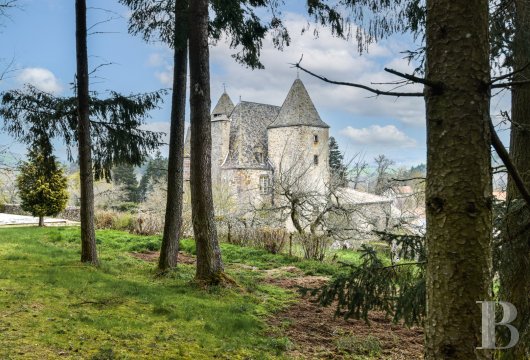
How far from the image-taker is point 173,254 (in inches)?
377

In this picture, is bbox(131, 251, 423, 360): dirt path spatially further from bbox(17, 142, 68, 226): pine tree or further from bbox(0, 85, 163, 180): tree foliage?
bbox(17, 142, 68, 226): pine tree

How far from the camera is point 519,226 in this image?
129 inches

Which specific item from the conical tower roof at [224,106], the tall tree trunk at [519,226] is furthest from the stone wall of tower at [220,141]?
the tall tree trunk at [519,226]

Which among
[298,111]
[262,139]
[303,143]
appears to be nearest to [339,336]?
[303,143]

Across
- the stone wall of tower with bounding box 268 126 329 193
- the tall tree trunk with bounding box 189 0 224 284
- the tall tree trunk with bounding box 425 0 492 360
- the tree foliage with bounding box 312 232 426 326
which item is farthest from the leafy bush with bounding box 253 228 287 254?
the stone wall of tower with bounding box 268 126 329 193

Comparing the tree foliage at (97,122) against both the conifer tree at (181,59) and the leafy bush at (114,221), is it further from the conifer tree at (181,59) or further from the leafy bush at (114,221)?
the leafy bush at (114,221)

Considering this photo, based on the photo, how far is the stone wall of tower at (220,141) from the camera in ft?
131

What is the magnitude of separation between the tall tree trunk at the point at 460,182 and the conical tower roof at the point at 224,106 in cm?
4043

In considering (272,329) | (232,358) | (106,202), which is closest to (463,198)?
(232,358)

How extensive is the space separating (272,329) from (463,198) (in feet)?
15.2

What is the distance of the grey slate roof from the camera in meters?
39.3

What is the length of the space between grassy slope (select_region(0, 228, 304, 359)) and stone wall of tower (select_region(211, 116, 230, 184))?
96.9 ft

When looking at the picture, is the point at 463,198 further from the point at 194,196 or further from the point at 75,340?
the point at 194,196

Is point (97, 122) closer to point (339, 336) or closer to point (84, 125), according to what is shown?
point (84, 125)
